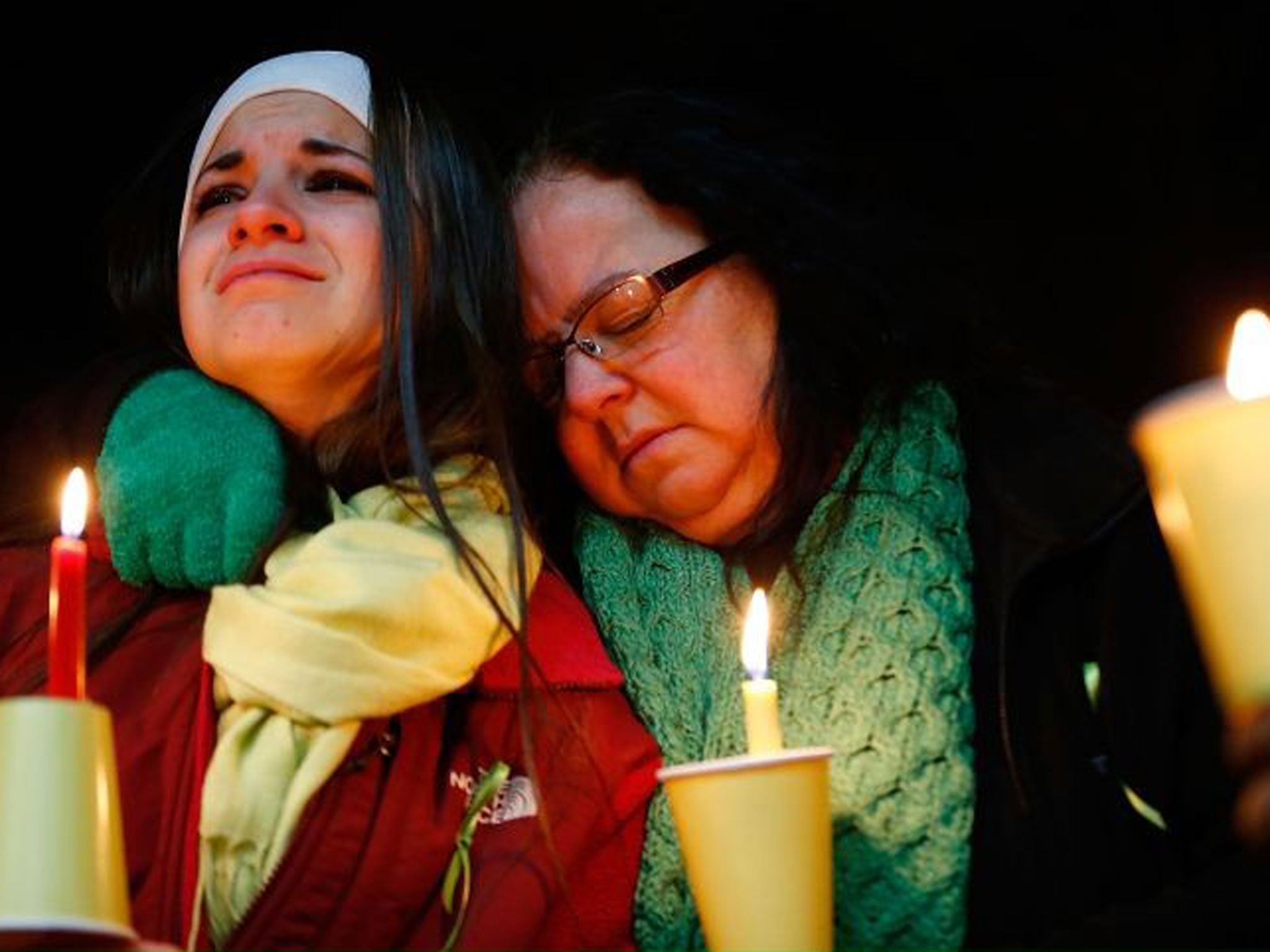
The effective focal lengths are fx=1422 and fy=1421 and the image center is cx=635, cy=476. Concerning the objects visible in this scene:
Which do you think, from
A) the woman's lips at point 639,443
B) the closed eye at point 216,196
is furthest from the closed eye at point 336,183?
the woman's lips at point 639,443

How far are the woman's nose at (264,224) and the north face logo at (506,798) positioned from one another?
0.72 m

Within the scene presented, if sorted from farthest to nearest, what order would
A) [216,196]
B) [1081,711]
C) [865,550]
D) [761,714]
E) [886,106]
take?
[886,106] < [216,196] < [865,550] < [1081,711] < [761,714]

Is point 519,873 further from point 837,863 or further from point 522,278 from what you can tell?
point 522,278

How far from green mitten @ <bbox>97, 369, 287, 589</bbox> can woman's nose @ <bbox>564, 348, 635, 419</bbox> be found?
0.40 metres

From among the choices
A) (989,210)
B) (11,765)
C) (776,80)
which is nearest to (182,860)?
(11,765)

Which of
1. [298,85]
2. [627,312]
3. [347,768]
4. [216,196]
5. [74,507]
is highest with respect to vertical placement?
[298,85]

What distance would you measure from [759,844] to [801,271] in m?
1.02

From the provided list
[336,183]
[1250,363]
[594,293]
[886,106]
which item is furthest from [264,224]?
[1250,363]

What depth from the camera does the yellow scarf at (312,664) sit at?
1533mm

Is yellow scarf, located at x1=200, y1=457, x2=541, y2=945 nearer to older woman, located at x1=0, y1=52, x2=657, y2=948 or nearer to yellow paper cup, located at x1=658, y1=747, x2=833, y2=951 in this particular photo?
older woman, located at x1=0, y1=52, x2=657, y2=948

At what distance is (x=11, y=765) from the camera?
879 mm

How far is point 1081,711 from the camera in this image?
1.67 metres

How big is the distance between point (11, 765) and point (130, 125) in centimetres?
172

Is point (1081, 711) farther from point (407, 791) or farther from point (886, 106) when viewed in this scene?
point (886, 106)
